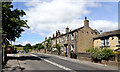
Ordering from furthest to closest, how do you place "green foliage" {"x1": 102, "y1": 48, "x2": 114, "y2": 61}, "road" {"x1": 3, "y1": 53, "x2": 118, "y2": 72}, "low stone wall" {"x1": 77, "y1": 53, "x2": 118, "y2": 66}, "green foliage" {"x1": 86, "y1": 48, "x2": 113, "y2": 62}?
1. "green foliage" {"x1": 86, "y1": 48, "x2": 113, "y2": 62}
2. "green foliage" {"x1": 102, "y1": 48, "x2": 114, "y2": 61}
3. "low stone wall" {"x1": 77, "y1": 53, "x2": 118, "y2": 66}
4. "road" {"x1": 3, "y1": 53, "x2": 118, "y2": 72}

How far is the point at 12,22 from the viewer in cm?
2053

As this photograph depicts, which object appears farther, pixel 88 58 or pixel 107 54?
pixel 88 58

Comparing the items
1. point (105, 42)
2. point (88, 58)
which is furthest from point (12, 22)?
point (105, 42)

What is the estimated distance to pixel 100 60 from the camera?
20859 mm

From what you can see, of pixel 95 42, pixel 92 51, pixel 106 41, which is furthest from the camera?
pixel 95 42

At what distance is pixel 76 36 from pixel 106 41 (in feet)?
30.7

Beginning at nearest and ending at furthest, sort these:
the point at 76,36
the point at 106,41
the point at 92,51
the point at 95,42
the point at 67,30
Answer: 1. the point at 92,51
2. the point at 106,41
3. the point at 95,42
4. the point at 76,36
5. the point at 67,30

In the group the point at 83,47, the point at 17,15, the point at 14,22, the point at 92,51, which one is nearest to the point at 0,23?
the point at 14,22

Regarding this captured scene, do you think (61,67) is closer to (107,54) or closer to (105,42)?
(107,54)

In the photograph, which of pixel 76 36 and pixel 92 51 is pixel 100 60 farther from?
pixel 76 36

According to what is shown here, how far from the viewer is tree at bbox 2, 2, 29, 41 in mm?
19969

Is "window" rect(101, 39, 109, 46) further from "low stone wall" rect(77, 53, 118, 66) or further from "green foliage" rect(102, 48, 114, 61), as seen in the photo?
"green foliage" rect(102, 48, 114, 61)

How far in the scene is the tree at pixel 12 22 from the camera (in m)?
20.0

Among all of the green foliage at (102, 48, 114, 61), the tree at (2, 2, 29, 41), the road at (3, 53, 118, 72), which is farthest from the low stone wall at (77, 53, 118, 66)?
the tree at (2, 2, 29, 41)
